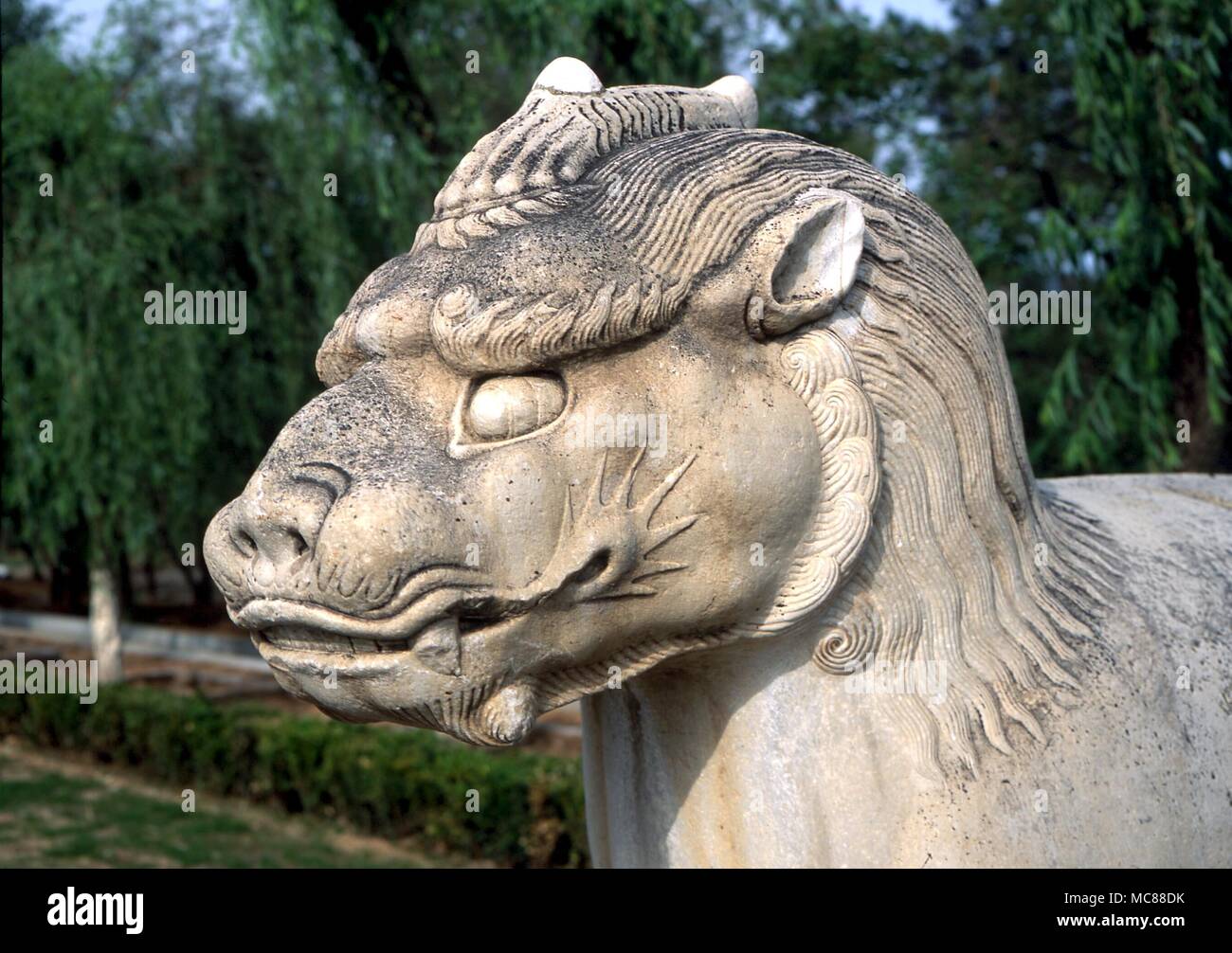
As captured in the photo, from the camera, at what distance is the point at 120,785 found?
10422mm

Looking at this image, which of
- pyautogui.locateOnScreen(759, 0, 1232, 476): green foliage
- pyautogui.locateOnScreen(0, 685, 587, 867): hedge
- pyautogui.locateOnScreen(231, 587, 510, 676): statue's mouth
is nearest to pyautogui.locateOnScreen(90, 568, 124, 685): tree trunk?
pyautogui.locateOnScreen(0, 685, 587, 867): hedge

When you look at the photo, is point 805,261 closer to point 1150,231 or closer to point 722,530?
point 722,530

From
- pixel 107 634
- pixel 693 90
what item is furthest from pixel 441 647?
pixel 107 634

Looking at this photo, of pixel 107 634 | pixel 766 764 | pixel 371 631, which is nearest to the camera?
pixel 371 631

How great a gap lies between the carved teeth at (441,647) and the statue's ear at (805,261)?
1.84ft

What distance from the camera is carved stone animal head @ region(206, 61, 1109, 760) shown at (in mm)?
1605

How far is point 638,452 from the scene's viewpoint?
1.66m

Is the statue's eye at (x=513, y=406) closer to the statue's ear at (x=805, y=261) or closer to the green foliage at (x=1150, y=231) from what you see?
the statue's ear at (x=805, y=261)

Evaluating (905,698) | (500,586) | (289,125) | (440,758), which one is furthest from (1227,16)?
(289,125)

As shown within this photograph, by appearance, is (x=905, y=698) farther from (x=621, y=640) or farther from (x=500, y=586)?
(x=500, y=586)

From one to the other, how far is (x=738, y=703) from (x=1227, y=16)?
414cm

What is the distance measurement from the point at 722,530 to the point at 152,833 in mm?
8187

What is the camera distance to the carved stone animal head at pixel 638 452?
161 centimetres

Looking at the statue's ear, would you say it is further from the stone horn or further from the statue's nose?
the statue's nose
